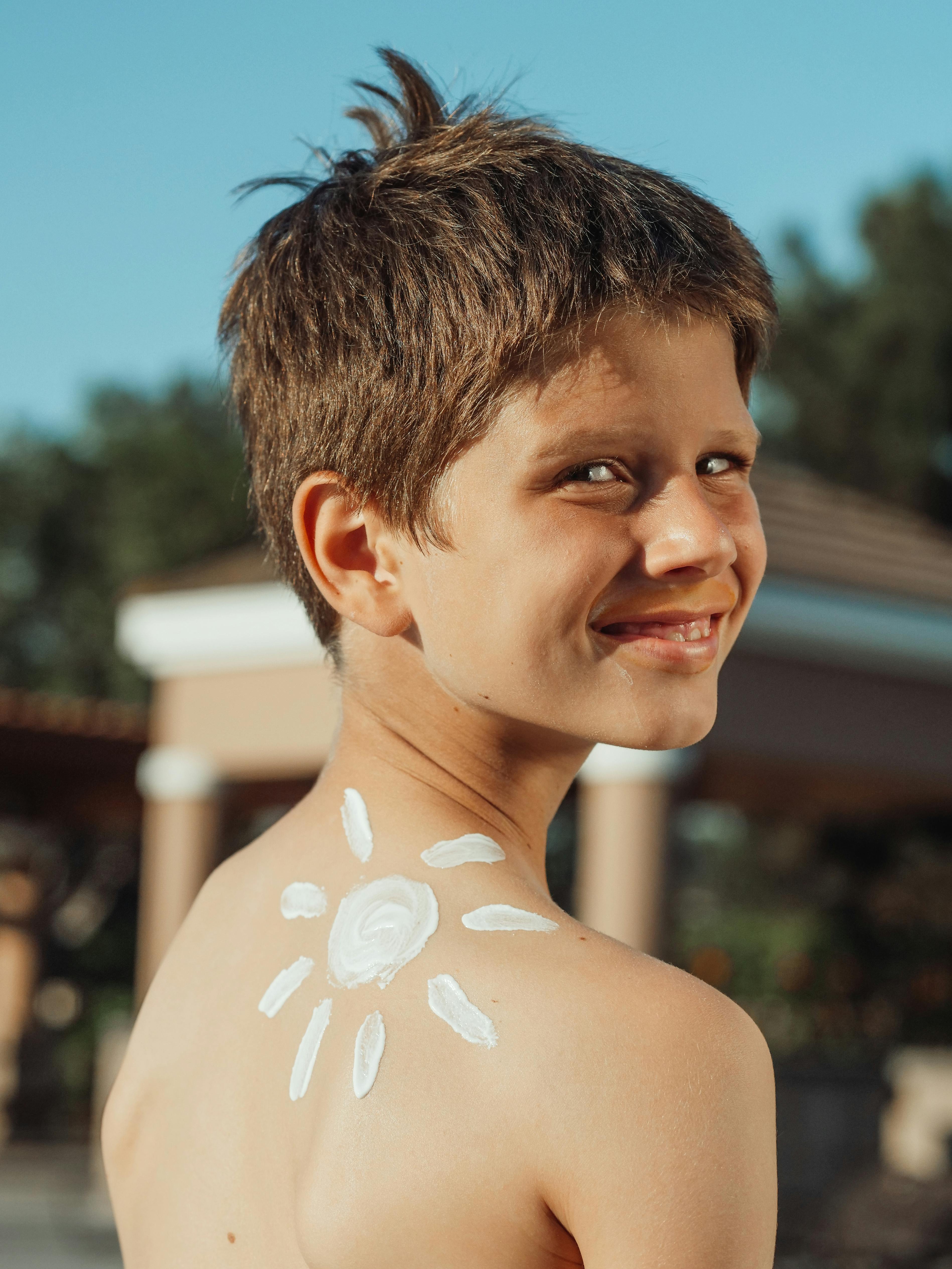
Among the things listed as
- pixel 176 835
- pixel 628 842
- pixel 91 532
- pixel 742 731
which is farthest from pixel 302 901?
pixel 91 532

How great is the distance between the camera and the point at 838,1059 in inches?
448

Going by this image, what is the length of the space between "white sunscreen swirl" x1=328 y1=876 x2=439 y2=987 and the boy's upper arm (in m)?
0.23

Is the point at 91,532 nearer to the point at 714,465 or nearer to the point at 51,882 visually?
the point at 51,882

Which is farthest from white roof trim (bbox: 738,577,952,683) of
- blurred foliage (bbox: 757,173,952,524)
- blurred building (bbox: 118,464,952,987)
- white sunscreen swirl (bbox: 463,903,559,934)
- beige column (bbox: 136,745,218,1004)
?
blurred foliage (bbox: 757,173,952,524)

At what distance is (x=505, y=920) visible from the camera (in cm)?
117

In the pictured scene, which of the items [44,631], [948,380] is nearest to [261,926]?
[948,380]

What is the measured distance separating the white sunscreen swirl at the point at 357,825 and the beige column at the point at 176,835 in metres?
8.70

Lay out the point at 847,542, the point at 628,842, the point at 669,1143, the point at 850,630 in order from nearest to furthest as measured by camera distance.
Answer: the point at 669,1143
the point at 628,842
the point at 850,630
the point at 847,542

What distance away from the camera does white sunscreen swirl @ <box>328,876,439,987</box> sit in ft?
3.99

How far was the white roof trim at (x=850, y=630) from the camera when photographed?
8.83 meters

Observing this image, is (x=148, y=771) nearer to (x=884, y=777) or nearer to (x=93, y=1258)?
Result: (x=93, y=1258)

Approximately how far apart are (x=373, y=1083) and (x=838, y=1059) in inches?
433

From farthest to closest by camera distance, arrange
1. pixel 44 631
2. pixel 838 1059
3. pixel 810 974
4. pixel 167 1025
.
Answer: pixel 44 631 → pixel 810 974 → pixel 838 1059 → pixel 167 1025

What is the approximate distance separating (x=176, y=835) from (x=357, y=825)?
884 cm
